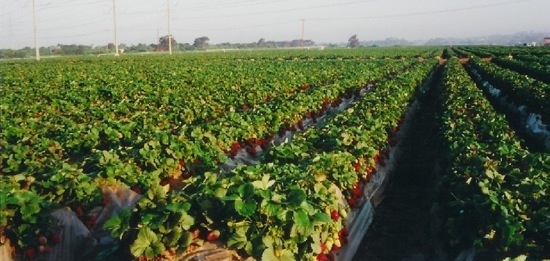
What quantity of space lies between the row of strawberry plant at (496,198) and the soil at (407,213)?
87 centimetres

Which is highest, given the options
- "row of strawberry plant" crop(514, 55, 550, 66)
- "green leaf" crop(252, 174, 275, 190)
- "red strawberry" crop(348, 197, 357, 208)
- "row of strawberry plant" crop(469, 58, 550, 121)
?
"row of strawberry plant" crop(514, 55, 550, 66)

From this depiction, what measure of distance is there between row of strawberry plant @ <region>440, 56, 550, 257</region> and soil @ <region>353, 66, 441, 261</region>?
87cm

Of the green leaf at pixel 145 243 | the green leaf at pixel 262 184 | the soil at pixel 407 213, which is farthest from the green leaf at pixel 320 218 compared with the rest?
the soil at pixel 407 213

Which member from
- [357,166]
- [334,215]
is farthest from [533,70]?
[334,215]

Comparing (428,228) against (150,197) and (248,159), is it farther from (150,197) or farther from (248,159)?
(150,197)

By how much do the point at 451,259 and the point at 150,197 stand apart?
335cm

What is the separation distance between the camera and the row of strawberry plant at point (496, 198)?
4.30m

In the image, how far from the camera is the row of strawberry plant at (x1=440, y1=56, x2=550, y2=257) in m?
4.30

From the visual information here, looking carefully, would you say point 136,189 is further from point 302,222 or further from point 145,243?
point 302,222

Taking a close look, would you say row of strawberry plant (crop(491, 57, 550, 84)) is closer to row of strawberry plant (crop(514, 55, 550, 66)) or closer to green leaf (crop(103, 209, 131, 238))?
row of strawberry plant (crop(514, 55, 550, 66))

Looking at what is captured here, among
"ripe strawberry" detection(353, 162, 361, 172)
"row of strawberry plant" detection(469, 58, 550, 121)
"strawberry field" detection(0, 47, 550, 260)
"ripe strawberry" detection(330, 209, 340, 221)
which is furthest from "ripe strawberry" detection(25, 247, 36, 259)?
"row of strawberry plant" detection(469, 58, 550, 121)

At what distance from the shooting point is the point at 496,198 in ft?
15.2

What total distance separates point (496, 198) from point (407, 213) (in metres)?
3.03

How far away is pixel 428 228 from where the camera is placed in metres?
6.86
